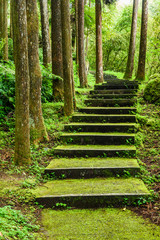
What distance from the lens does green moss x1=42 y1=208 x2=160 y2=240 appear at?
10.9 ft

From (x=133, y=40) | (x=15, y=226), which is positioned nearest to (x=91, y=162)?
(x=15, y=226)

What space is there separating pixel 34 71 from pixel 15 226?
4233 mm

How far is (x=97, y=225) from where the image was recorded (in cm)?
359

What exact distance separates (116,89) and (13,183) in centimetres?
697

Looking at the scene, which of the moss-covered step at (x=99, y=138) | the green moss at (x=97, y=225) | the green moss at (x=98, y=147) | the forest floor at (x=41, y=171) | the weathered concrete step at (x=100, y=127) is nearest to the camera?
the green moss at (x=97, y=225)

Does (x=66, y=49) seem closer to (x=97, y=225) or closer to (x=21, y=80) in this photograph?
(x=21, y=80)

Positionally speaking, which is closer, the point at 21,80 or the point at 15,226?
the point at 15,226

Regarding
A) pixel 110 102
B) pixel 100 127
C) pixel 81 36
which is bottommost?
pixel 100 127

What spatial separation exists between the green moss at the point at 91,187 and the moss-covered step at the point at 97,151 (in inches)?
37.3

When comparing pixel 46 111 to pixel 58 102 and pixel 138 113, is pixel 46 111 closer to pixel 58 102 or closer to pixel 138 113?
pixel 58 102

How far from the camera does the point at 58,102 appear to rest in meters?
9.15

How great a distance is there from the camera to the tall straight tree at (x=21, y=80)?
15.4 feet

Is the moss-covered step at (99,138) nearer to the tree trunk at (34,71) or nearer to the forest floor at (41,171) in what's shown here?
the forest floor at (41,171)

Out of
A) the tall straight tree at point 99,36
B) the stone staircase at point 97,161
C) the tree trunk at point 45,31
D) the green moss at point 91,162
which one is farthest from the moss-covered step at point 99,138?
the tall straight tree at point 99,36
